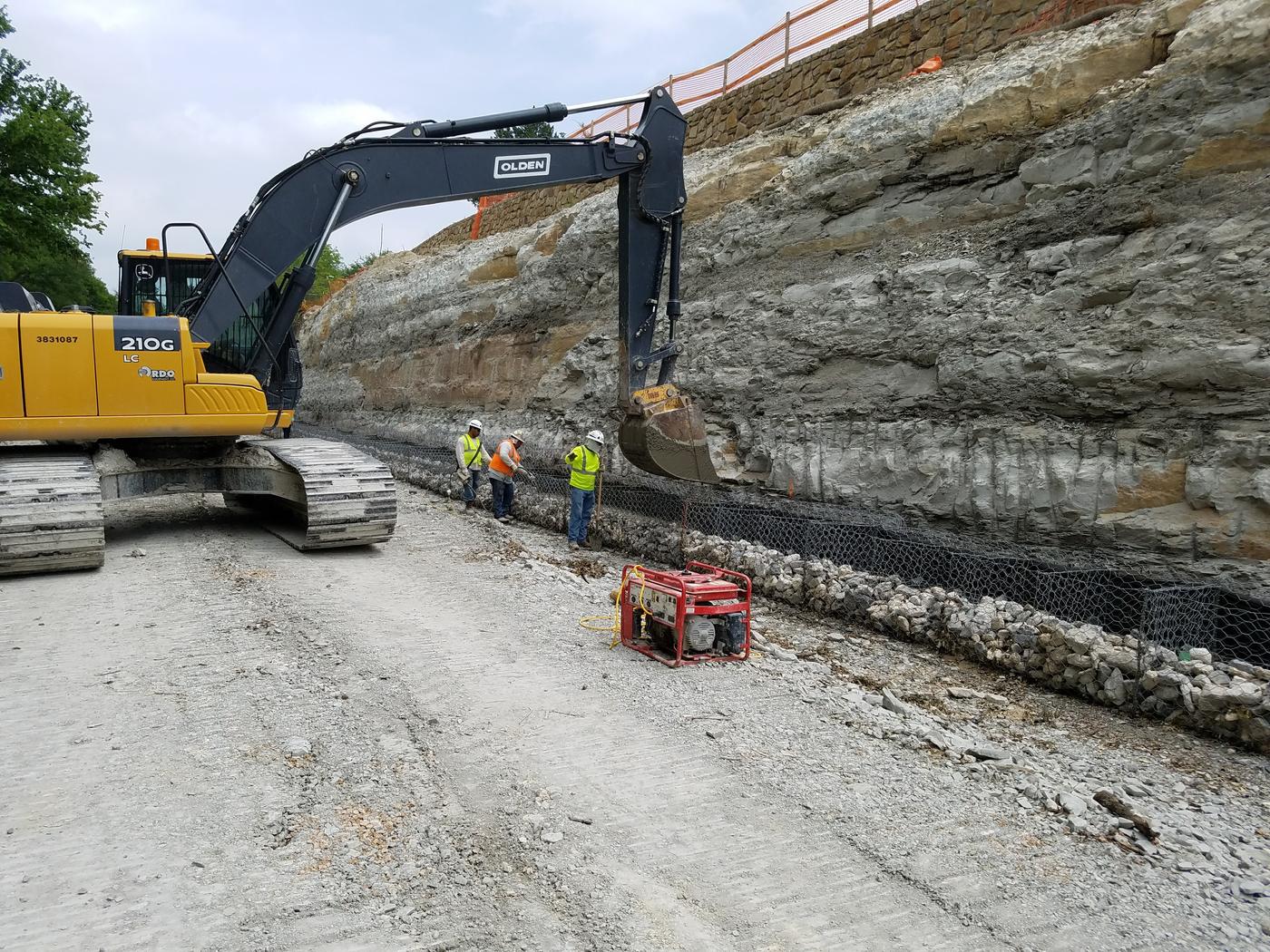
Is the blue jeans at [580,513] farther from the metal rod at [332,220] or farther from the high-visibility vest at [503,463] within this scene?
the metal rod at [332,220]

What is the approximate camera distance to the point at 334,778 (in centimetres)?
378

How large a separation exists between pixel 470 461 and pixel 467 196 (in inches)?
168

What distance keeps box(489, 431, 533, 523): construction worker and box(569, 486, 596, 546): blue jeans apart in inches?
55.9

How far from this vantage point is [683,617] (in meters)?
5.45

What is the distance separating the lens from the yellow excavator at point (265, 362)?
7.53 meters

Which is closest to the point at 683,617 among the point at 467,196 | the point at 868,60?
the point at 467,196

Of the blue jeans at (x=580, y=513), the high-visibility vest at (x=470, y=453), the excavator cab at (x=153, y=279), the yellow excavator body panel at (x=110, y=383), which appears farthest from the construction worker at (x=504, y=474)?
the excavator cab at (x=153, y=279)

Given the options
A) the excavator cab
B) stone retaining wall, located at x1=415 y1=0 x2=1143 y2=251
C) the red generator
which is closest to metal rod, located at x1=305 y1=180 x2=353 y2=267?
the excavator cab

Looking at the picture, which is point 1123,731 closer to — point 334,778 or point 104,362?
point 334,778

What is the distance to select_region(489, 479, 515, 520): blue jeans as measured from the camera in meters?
11.3

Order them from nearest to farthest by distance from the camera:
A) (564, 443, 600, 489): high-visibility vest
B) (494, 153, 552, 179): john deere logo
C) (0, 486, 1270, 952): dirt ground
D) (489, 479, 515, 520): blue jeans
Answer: (0, 486, 1270, 952): dirt ground → (494, 153, 552, 179): john deere logo → (564, 443, 600, 489): high-visibility vest → (489, 479, 515, 520): blue jeans

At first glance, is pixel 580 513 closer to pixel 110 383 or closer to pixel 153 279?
pixel 110 383

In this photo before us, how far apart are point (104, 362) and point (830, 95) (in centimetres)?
1018

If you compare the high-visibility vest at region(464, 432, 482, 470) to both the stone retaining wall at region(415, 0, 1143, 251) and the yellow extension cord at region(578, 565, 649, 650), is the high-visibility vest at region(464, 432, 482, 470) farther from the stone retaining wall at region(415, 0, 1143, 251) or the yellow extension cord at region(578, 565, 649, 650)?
the stone retaining wall at region(415, 0, 1143, 251)
